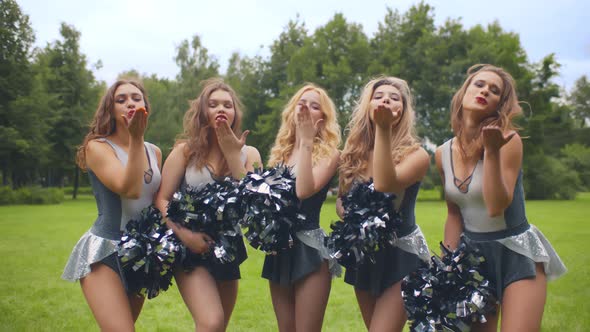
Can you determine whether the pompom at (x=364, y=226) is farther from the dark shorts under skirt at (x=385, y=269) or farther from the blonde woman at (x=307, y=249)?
the blonde woman at (x=307, y=249)

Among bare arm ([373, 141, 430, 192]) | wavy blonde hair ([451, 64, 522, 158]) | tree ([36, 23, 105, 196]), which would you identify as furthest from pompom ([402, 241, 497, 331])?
tree ([36, 23, 105, 196])

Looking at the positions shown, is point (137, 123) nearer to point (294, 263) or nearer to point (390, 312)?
Result: point (294, 263)

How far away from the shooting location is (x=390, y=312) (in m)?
3.88

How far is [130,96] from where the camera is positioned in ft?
14.3

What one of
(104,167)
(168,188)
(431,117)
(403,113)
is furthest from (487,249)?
(431,117)

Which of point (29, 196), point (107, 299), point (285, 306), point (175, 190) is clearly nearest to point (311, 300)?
point (285, 306)

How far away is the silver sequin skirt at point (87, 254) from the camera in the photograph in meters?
3.95

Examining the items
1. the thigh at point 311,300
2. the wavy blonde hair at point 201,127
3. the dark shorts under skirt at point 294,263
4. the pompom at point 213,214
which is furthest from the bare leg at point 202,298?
the wavy blonde hair at point 201,127

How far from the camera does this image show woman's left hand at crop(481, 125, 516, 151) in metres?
3.18

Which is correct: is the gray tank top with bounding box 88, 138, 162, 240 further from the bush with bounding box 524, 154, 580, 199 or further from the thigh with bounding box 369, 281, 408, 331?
the bush with bounding box 524, 154, 580, 199

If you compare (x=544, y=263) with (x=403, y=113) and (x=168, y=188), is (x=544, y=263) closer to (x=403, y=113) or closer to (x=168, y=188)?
(x=403, y=113)

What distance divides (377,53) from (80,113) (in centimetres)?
2257

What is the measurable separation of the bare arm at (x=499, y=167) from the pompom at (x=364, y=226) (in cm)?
68

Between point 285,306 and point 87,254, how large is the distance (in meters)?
1.56
